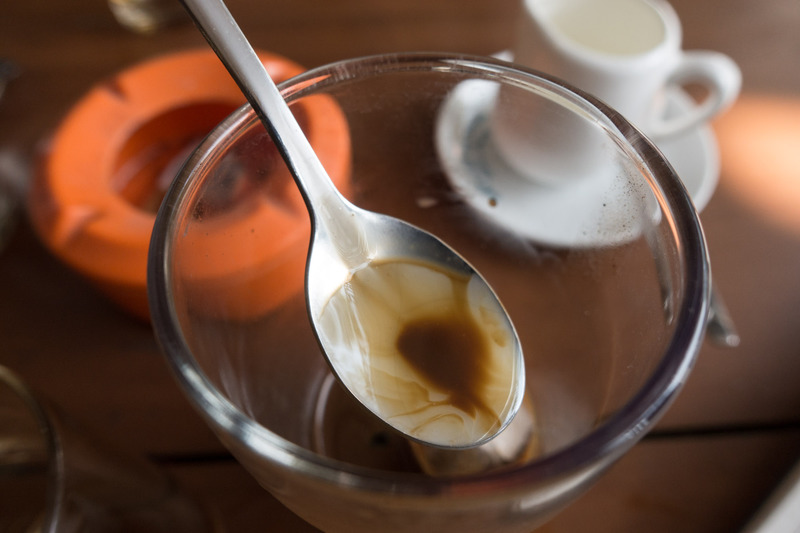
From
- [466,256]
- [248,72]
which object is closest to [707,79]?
[466,256]

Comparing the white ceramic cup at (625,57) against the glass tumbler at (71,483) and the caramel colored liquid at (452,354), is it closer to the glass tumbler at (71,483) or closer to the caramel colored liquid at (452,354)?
the caramel colored liquid at (452,354)

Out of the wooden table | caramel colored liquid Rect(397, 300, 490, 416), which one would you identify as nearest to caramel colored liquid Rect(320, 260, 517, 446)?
caramel colored liquid Rect(397, 300, 490, 416)

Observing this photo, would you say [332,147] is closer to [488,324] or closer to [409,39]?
[488,324]

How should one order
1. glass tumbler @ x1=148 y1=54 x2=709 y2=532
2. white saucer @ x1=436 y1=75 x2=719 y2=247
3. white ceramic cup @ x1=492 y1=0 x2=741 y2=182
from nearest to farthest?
glass tumbler @ x1=148 y1=54 x2=709 y2=532, white saucer @ x1=436 y1=75 x2=719 y2=247, white ceramic cup @ x1=492 y1=0 x2=741 y2=182

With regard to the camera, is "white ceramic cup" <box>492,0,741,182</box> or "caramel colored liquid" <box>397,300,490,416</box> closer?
"caramel colored liquid" <box>397,300,490,416</box>

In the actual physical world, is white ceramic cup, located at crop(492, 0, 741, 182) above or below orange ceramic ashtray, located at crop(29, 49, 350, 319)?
below

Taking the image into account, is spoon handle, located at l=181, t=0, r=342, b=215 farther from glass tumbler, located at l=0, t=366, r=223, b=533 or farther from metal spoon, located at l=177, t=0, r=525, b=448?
glass tumbler, located at l=0, t=366, r=223, b=533

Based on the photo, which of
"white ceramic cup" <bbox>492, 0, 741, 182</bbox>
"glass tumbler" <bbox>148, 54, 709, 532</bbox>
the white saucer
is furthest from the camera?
"white ceramic cup" <bbox>492, 0, 741, 182</bbox>

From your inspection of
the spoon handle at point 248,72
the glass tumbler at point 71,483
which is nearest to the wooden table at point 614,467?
the glass tumbler at point 71,483
